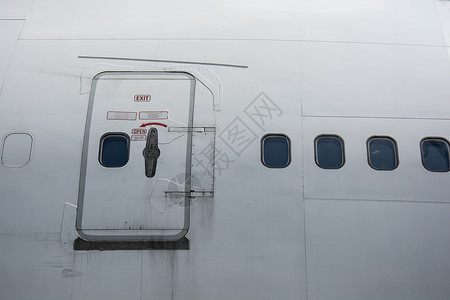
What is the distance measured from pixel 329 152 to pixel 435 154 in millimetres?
1390

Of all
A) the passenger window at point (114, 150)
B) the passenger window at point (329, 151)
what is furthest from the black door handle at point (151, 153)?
the passenger window at point (329, 151)

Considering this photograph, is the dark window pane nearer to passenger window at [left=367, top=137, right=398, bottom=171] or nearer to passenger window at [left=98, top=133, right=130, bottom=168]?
passenger window at [left=367, top=137, right=398, bottom=171]

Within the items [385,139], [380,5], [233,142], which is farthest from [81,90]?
[380,5]

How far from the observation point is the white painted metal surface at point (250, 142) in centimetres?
451

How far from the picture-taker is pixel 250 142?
485 centimetres

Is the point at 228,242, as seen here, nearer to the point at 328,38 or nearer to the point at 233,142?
the point at 233,142

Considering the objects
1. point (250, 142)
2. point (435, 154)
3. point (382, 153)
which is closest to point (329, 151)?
point (382, 153)

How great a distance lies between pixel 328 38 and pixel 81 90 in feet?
11.6

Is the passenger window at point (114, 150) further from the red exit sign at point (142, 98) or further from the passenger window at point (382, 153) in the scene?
the passenger window at point (382, 153)

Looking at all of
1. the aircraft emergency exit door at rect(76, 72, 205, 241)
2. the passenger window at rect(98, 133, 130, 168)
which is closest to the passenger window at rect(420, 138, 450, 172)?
the aircraft emergency exit door at rect(76, 72, 205, 241)

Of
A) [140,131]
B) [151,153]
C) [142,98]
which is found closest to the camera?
[151,153]

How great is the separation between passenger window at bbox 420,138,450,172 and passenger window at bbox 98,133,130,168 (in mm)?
3850

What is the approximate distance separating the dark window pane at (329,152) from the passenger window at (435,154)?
1.06 metres

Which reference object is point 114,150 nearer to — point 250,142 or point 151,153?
point 151,153
